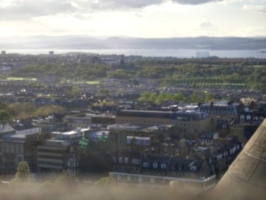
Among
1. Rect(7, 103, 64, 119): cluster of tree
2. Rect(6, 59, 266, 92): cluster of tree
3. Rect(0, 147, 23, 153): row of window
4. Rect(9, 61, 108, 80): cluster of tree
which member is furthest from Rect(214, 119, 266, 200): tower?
Rect(9, 61, 108, 80): cluster of tree

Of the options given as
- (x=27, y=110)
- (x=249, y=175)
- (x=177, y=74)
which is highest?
(x=249, y=175)

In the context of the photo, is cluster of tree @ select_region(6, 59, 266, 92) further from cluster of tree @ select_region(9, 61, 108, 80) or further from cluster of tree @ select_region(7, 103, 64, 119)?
cluster of tree @ select_region(7, 103, 64, 119)

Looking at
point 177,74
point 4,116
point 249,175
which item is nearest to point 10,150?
point 4,116

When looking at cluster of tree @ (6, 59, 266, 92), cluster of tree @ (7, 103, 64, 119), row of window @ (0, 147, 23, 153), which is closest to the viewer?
row of window @ (0, 147, 23, 153)

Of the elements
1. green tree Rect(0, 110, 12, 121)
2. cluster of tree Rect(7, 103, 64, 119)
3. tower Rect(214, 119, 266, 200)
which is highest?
tower Rect(214, 119, 266, 200)

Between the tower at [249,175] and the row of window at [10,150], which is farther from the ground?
the tower at [249,175]

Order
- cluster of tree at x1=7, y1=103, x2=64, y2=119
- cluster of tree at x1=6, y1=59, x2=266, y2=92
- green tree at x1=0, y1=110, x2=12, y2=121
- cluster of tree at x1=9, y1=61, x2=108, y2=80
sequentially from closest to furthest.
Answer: green tree at x1=0, y1=110, x2=12, y2=121, cluster of tree at x1=7, y1=103, x2=64, y2=119, cluster of tree at x1=6, y1=59, x2=266, y2=92, cluster of tree at x1=9, y1=61, x2=108, y2=80

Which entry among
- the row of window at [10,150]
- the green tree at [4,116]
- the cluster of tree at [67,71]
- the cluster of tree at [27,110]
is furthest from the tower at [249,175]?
the cluster of tree at [67,71]

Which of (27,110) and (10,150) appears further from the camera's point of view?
(27,110)

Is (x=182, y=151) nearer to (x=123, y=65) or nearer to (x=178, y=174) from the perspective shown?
(x=178, y=174)

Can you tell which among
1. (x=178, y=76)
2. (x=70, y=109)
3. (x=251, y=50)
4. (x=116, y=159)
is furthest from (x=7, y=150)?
(x=251, y=50)

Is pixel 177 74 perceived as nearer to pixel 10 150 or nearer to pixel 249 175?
pixel 10 150

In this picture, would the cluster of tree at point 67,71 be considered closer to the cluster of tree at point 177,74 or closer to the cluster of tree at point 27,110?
the cluster of tree at point 177,74
